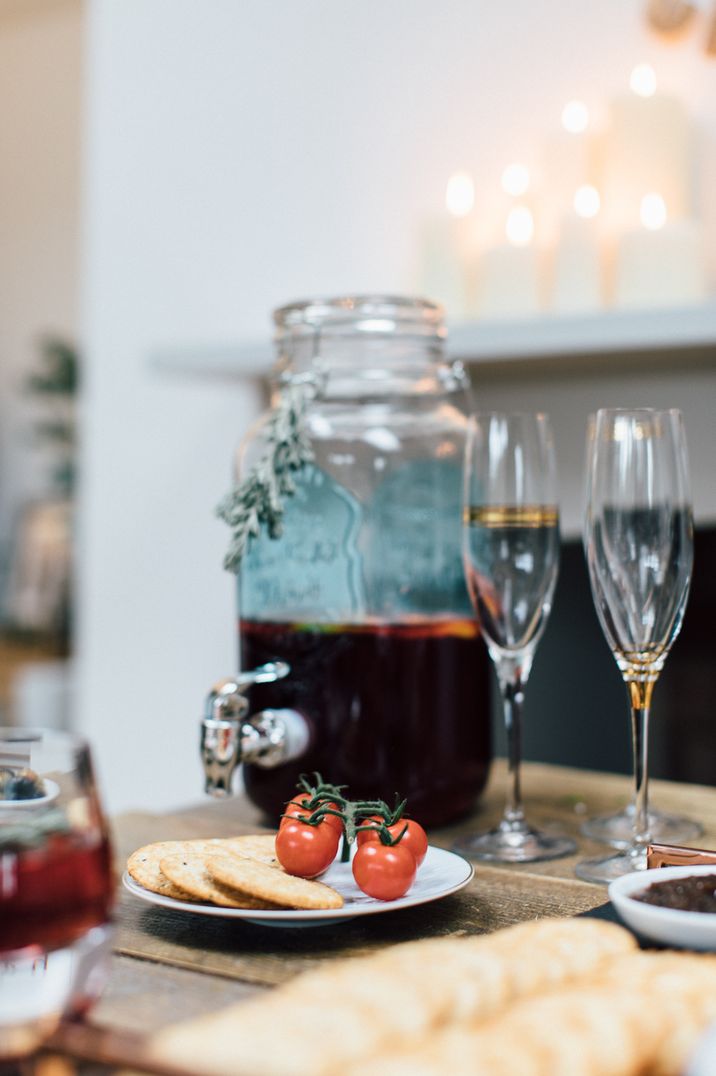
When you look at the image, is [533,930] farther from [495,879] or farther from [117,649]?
[117,649]

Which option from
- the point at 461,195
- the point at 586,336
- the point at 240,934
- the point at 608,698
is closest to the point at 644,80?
the point at 461,195

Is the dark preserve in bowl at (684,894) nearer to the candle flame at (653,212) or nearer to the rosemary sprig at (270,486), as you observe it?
the rosemary sprig at (270,486)

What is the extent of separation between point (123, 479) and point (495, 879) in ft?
4.97

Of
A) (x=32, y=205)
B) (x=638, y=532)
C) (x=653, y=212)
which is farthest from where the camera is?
(x=32, y=205)

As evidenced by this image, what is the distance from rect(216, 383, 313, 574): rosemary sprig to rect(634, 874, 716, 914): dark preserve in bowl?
0.46 m

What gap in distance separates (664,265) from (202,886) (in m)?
1.20

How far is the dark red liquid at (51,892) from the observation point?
0.54 m

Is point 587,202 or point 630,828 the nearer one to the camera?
point 630,828

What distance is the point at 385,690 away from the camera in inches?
40.9

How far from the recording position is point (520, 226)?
1828 millimetres

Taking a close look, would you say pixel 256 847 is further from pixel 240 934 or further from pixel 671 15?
pixel 671 15

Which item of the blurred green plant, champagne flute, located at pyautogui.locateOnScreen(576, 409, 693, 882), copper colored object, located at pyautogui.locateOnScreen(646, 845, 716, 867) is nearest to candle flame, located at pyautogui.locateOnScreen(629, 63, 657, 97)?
champagne flute, located at pyautogui.locateOnScreen(576, 409, 693, 882)

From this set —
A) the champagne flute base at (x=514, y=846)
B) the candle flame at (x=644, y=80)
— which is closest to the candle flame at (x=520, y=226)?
the candle flame at (x=644, y=80)

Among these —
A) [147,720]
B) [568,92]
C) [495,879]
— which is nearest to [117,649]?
[147,720]
